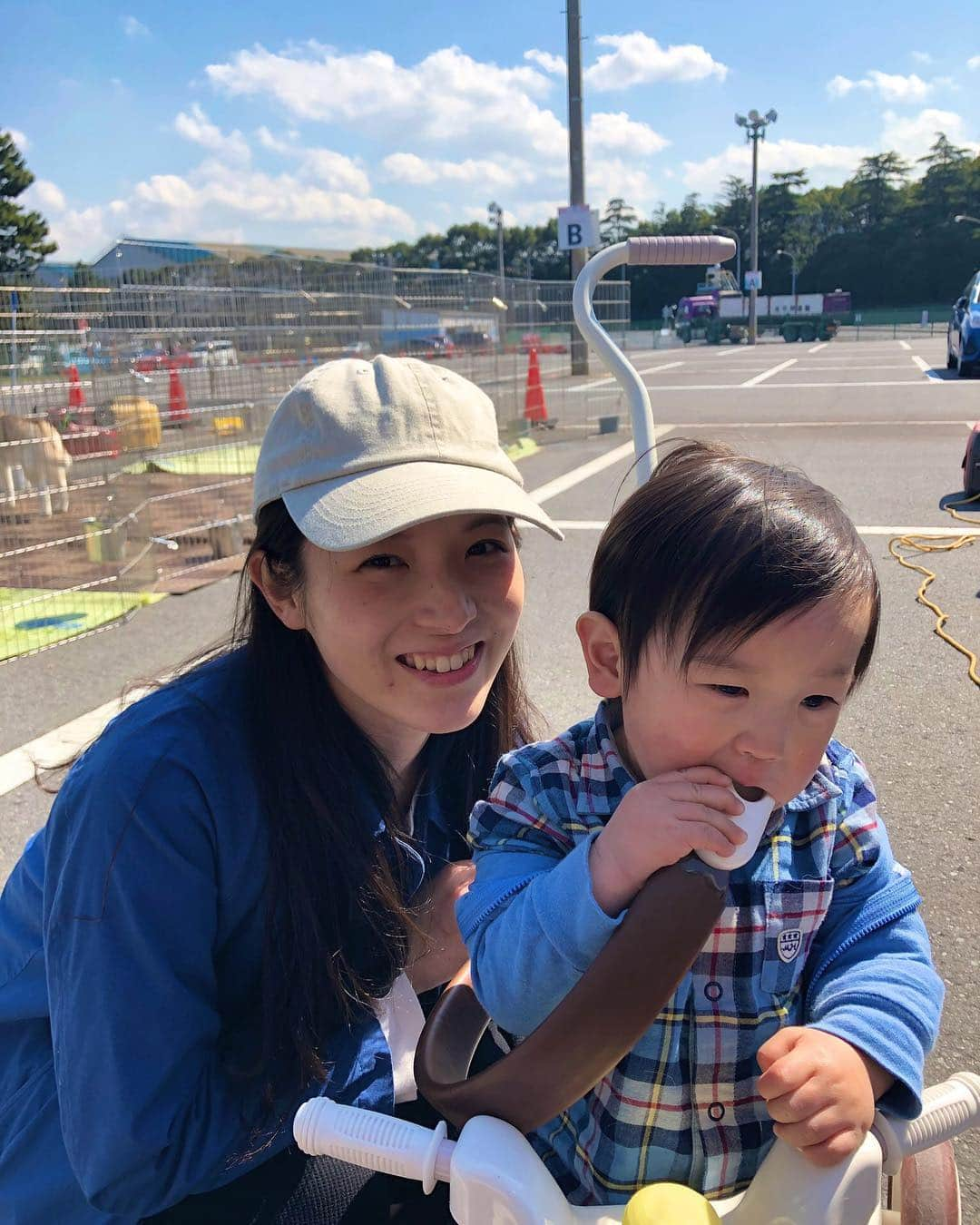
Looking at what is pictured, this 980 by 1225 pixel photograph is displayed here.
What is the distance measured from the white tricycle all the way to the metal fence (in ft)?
16.6

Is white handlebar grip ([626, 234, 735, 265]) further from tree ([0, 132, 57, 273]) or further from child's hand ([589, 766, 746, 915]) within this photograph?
tree ([0, 132, 57, 273])

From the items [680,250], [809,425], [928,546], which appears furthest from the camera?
[809,425]

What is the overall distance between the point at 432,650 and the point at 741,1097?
709 mm

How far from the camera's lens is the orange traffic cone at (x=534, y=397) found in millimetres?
13484

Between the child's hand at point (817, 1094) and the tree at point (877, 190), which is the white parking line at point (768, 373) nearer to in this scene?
the child's hand at point (817, 1094)

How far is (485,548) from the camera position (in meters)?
1.57

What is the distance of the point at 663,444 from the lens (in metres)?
1.98

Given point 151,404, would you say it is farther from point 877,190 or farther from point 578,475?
point 877,190

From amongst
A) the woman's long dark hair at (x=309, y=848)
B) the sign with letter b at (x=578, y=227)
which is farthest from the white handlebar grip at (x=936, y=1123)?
the sign with letter b at (x=578, y=227)

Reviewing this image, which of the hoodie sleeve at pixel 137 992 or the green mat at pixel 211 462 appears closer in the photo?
the hoodie sleeve at pixel 137 992

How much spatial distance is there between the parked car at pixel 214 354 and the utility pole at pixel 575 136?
7091 mm

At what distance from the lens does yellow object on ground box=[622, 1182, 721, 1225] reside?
3.00 ft

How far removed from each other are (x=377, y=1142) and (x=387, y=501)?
2.60 ft

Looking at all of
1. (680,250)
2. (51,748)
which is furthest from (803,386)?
(680,250)
